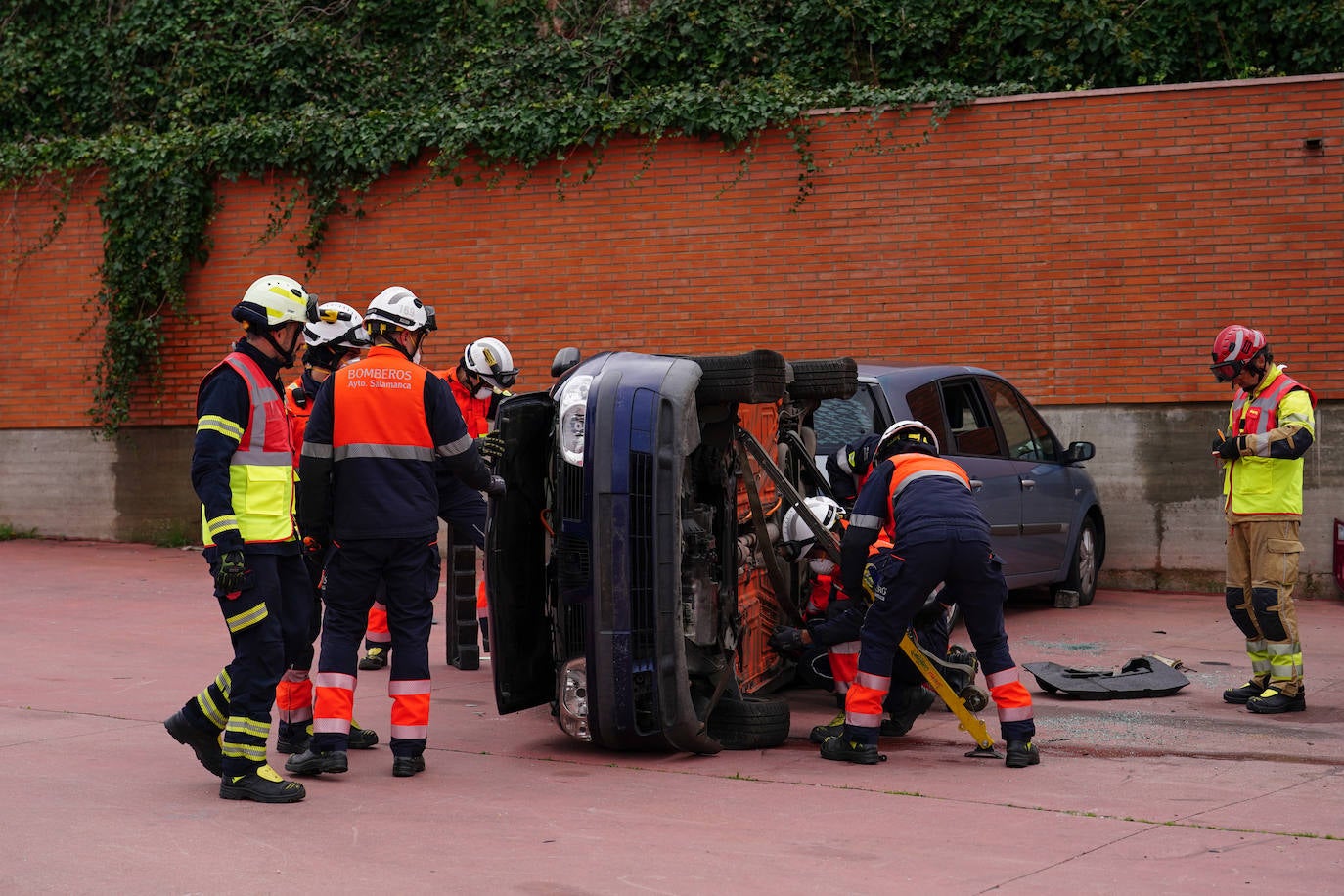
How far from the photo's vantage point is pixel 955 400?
33.4 ft

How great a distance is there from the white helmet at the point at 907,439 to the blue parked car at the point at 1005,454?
1.92 m

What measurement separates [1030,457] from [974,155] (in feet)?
11.1

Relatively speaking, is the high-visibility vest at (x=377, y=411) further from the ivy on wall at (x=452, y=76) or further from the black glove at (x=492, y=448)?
the ivy on wall at (x=452, y=76)

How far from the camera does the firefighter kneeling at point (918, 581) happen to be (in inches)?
257

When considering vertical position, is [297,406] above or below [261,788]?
above

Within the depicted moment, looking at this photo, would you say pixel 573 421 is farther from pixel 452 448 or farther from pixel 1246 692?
pixel 1246 692

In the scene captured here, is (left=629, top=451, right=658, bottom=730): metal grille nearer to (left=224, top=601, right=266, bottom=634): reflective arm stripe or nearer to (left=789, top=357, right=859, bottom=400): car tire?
(left=224, top=601, right=266, bottom=634): reflective arm stripe

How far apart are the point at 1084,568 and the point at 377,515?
23.4 ft

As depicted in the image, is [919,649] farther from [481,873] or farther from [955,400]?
[955,400]

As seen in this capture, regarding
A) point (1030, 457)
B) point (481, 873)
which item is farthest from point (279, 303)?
point (1030, 457)

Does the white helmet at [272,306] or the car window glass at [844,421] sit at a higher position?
the white helmet at [272,306]

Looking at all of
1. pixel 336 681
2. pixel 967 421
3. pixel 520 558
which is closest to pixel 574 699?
pixel 520 558

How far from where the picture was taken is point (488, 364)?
9.12 metres

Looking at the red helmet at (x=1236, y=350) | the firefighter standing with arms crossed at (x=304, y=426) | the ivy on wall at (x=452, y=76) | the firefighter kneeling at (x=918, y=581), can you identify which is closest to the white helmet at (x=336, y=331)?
the firefighter standing with arms crossed at (x=304, y=426)
